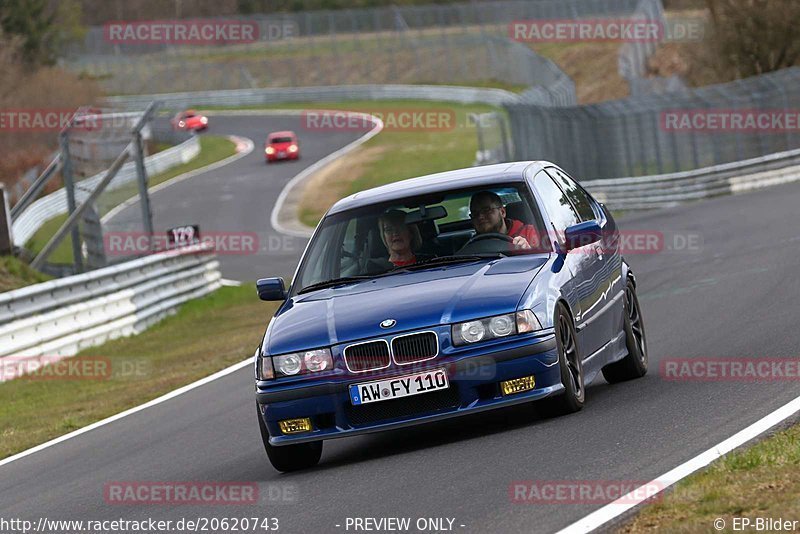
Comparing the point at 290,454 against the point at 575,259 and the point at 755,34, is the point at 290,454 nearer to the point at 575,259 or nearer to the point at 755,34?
the point at 575,259

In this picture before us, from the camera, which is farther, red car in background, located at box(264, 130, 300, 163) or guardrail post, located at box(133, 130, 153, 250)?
red car in background, located at box(264, 130, 300, 163)

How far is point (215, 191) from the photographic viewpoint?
56.7 meters

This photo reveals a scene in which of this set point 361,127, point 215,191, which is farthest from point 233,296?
point 361,127

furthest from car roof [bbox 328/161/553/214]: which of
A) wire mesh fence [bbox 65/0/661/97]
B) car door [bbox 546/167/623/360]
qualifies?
wire mesh fence [bbox 65/0/661/97]

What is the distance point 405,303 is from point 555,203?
1838 mm

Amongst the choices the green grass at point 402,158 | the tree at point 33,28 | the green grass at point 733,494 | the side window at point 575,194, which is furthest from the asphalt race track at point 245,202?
the green grass at point 733,494

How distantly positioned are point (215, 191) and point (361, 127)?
1956 cm

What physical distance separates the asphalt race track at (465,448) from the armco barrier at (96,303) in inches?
141

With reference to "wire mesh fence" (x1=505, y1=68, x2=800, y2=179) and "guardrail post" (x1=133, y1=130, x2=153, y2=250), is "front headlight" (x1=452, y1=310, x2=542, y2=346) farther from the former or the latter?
"wire mesh fence" (x1=505, y1=68, x2=800, y2=179)

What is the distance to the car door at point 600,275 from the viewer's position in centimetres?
934

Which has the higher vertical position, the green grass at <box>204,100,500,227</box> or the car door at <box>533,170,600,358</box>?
the green grass at <box>204,100,500,227</box>

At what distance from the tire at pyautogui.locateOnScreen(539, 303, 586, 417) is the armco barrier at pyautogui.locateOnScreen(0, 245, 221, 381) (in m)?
9.44

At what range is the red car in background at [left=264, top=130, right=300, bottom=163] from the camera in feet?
214

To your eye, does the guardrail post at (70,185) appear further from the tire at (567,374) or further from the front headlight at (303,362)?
the tire at (567,374)
